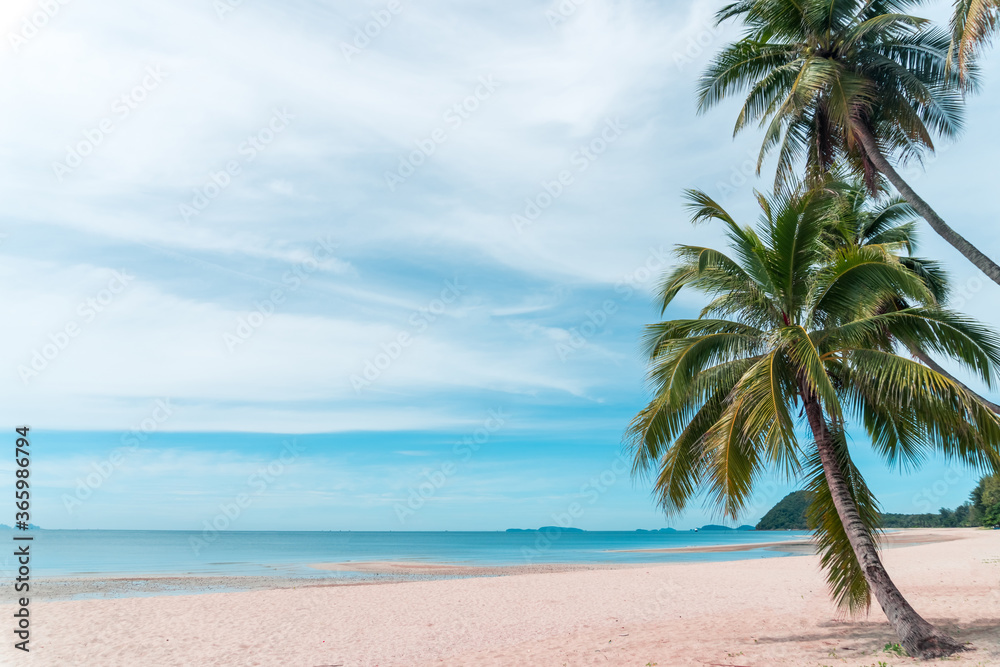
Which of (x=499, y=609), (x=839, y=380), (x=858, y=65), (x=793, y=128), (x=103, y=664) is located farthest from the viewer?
(x=499, y=609)

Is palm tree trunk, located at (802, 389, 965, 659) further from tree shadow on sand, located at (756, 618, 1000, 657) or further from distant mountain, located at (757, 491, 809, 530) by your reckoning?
distant mountain, located at (757, 491, 809, 530)

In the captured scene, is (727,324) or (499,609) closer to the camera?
(727,324)

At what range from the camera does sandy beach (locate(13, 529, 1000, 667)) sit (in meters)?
9.27

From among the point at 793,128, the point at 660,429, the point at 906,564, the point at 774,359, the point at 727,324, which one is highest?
the point at 793,128

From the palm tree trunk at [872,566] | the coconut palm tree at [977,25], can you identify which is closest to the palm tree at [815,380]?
the palm tree trunk at [872,566]

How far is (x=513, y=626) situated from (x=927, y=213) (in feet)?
35.3

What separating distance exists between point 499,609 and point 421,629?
3.11 metres

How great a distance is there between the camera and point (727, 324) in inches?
361

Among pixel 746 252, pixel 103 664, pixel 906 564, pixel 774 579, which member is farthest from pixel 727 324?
pixel 906 564

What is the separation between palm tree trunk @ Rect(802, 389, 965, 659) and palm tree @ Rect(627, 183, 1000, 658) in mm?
17

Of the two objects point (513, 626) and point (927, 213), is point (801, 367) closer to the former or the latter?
point (927, 213)

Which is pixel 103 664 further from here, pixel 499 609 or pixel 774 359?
pixel 774 359

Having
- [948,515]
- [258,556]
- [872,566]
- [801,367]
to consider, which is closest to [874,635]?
[872,566]

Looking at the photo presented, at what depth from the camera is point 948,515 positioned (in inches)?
4117
